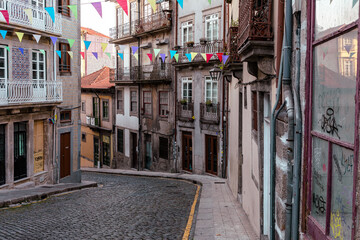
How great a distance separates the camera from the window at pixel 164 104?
85.3 ft

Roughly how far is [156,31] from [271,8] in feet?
66.2

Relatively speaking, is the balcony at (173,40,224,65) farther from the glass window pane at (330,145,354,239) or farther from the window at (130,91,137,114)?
the glass window pane at (330,145,354,239)

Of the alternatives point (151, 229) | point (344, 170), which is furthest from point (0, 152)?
point (344, 170)

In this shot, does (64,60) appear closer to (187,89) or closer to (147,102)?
(187,89)

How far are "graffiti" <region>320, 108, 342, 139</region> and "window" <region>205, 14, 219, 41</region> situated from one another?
18296mm

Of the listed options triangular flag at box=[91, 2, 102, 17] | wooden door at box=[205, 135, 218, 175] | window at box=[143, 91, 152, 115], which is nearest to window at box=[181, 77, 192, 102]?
wooden door at box=[205, 135, 218, 175]

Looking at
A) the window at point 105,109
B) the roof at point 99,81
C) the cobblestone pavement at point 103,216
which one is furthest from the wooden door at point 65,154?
the window at point 105,109

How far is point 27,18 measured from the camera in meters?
16.4

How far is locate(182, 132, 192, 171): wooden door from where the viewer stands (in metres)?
24.2

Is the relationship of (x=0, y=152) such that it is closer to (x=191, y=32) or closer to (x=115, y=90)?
(x=191, y=32)

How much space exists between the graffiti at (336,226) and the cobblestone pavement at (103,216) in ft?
18.8

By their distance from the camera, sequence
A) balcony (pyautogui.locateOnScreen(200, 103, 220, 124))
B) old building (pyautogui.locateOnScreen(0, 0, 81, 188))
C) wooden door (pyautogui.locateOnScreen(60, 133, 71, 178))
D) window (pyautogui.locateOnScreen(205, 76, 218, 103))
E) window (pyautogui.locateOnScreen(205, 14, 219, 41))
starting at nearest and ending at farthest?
1. old building (pyautogui.locateOnScreen(0, 0, 81, 188))
2. wooden door (pyautogui.locateOnScreen(60, 133, 71, 178))
3. balcony (pyautogui.locateOnScreen(200, 103, 220, 124))
4. window (pyautogui.locateOnScreen(205, 14, 219, 41))
5. window (pyautogui.locateOnScreen(205, 76, 218, 103))

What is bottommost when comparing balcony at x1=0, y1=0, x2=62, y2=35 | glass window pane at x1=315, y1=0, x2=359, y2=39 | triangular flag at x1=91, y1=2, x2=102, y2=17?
glass window pane at x1=315, y1=0, x2=359, y2=39

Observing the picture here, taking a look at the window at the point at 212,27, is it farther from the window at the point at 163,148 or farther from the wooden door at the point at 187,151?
the window at the point at 163,148
